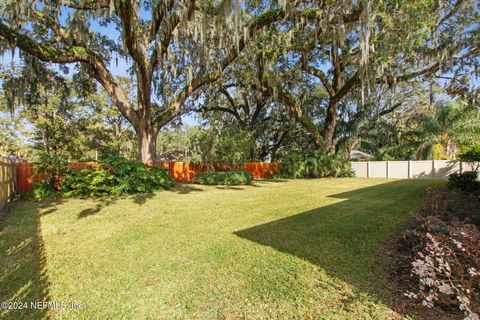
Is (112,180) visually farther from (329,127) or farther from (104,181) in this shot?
(329,127)

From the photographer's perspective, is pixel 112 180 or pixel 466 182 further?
pixel 112 180

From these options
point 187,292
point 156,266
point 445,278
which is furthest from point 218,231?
point 445,278

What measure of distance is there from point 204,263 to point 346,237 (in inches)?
82.1

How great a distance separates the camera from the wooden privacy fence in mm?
5739

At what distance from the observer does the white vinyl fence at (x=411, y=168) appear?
12695 mm

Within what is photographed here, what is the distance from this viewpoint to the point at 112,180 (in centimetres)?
763

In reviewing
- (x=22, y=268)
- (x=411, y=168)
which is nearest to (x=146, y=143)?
(x=22, y=268)

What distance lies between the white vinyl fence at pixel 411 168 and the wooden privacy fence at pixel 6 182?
1577 centimetres

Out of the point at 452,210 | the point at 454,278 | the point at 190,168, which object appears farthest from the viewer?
the point at 190,168

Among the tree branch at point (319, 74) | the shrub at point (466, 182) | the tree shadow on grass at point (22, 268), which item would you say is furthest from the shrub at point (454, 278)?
the tree branch at point (319, 74)

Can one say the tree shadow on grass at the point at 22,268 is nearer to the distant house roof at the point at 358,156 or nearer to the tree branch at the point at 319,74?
the tree branch at the point at 319,74

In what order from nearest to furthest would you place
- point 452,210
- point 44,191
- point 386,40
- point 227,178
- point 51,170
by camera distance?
point 452,210, point 44,191, point 51,170, point 386,40, point 227,178

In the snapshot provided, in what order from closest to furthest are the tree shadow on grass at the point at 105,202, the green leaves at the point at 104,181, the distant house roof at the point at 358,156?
the tree shadow on grass at the point at 105,202, the green leaves at the point at 104,181, the distant house roof at the point at 358,156

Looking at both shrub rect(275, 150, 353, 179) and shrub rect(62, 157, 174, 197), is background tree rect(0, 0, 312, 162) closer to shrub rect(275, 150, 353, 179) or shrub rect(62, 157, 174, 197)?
shrub rect(62, 157, 174, 197)
